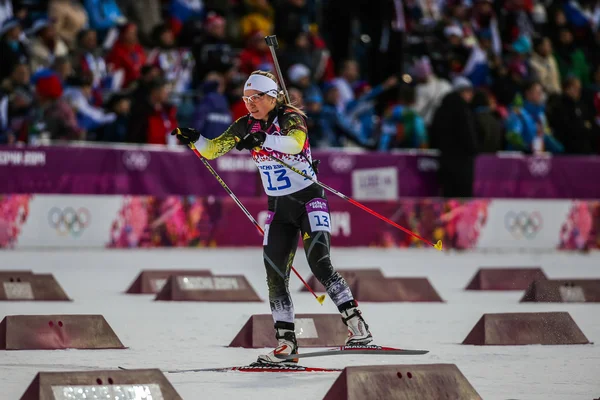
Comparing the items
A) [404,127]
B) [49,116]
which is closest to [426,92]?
[404,127]

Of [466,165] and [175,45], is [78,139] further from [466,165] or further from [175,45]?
[466,165]

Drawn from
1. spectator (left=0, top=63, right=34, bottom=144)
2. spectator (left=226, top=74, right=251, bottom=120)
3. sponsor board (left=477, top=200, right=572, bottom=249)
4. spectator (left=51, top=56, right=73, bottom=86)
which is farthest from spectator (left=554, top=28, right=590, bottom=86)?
spectator (left=0, top=63, right=34, bottom=144)

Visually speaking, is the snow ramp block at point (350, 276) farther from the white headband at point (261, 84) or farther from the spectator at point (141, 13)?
the spectator at point (141, 13)

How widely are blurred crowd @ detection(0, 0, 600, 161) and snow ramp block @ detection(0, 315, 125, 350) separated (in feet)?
33.2

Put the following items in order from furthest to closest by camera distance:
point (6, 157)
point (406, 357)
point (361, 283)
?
point (6, 157), point (361, 283), point (406, 357)

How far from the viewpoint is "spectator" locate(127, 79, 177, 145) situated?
803 inches

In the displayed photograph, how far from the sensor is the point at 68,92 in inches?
780

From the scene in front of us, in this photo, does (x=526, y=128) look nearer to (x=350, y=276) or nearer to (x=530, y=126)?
(x=530, y=126)

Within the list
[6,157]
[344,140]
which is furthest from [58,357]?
[344,140]

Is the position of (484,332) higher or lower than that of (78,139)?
lower

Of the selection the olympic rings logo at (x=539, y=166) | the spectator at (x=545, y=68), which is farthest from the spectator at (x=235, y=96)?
the spectator at (x=545, y=68)

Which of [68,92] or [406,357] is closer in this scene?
[406,357]

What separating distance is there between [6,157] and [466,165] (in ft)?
26.6

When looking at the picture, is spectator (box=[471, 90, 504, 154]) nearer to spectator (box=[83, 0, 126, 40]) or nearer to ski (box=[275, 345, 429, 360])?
spectator (box=[83, 0, 126, 40])
